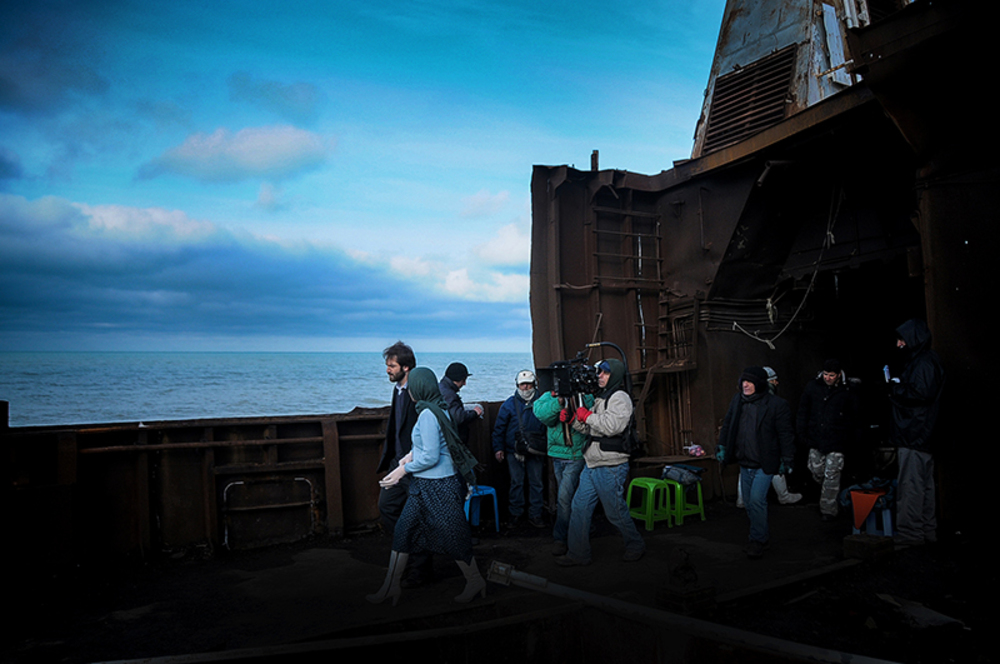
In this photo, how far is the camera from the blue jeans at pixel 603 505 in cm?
586

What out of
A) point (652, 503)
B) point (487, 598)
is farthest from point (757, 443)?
point (487, 598)

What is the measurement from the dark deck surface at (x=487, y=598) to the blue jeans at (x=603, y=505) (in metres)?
0.19

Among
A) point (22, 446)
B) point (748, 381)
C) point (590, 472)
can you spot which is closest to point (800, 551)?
point (748, 381)

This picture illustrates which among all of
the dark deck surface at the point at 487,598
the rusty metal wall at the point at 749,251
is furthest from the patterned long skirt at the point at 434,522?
the rusty metal wall at the point at 749,251

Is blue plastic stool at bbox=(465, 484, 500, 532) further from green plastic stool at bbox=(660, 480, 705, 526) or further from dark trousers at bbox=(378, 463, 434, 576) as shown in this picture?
green plastic stool at bbox=(660, 480, 705, 526)

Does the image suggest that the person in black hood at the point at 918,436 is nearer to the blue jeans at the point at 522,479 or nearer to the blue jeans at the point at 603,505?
the blue jeans at the point at 603,505

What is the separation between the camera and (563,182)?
9.13m

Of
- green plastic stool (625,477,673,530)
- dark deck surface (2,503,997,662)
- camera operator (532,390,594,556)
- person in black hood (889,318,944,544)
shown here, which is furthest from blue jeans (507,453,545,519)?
person in black hood (889,318,944,544)

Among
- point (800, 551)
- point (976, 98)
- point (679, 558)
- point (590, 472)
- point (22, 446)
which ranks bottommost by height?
point (800, 551)

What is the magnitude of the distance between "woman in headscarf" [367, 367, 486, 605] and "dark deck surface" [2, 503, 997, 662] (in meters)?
0.29

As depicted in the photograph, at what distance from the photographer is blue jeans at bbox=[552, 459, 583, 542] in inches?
253

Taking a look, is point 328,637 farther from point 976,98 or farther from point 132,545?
point 976,98

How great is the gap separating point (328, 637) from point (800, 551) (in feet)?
15.8

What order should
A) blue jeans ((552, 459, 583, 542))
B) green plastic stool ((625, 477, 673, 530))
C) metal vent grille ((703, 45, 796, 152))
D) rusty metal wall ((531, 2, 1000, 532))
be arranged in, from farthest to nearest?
metal vent grille ((703, 45, 796, 152))
rusty metal wall ((531, 2, 1000, 532))
green plastic stool ((625, 477, 673, 530))
blue jeans ((552, 459, 583, 542))
